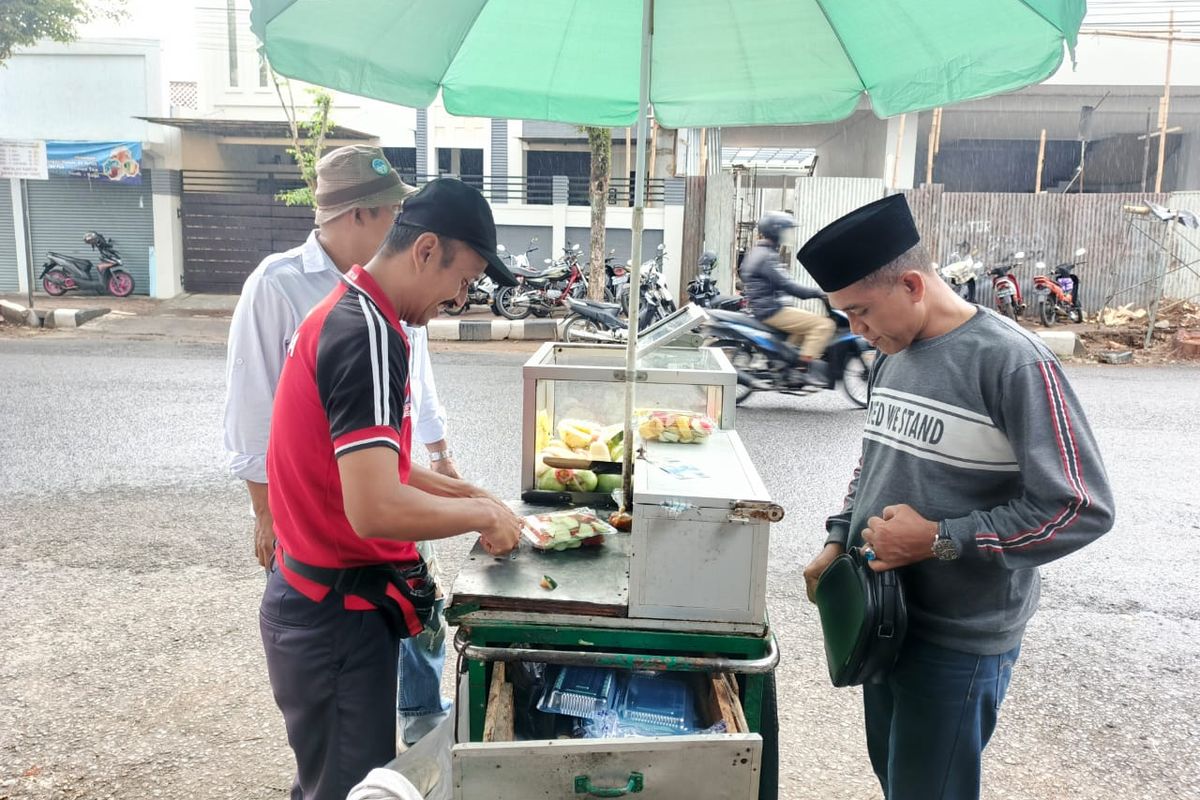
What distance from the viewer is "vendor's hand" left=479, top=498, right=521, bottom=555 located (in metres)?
2.03

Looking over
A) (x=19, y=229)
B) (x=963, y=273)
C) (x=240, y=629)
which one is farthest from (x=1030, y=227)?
(x=19, y=229)

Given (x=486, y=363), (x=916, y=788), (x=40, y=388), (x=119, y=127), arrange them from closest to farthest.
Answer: (x=916, y=788)
(x=40, y=388)
(x=486, y=363)
(x=119, y=127)

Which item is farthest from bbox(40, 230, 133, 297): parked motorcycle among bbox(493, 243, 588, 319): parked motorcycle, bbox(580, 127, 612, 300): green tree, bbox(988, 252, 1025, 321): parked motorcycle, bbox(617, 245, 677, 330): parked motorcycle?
bbox(988, 252, 1025, 321): parked motorcycle

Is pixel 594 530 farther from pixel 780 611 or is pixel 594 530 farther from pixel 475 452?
pixel 475 452

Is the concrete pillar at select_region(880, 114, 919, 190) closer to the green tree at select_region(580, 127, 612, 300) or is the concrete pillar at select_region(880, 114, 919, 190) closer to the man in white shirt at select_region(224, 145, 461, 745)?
the green tree at select_region(580, 127, 612, 300)

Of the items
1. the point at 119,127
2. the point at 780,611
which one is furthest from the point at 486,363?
the point at 119,127

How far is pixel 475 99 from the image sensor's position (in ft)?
9.57

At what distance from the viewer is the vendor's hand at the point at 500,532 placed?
6.65ft

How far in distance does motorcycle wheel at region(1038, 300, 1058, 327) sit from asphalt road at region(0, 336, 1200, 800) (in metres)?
6.29

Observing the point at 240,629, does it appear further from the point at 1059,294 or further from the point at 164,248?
the point at 164,248

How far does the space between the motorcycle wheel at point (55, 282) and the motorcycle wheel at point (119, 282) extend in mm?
744

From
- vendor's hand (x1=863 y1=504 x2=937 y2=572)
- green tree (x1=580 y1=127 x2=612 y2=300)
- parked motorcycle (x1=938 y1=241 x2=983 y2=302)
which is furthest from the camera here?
green tree (x1=580 y1=127 x2=612 y2=300)

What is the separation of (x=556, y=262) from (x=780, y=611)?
1126 cm

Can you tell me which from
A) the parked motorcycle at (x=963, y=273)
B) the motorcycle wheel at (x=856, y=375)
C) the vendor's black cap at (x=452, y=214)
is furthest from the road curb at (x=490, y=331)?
the vendor's black cap at (x=452, y=214)
